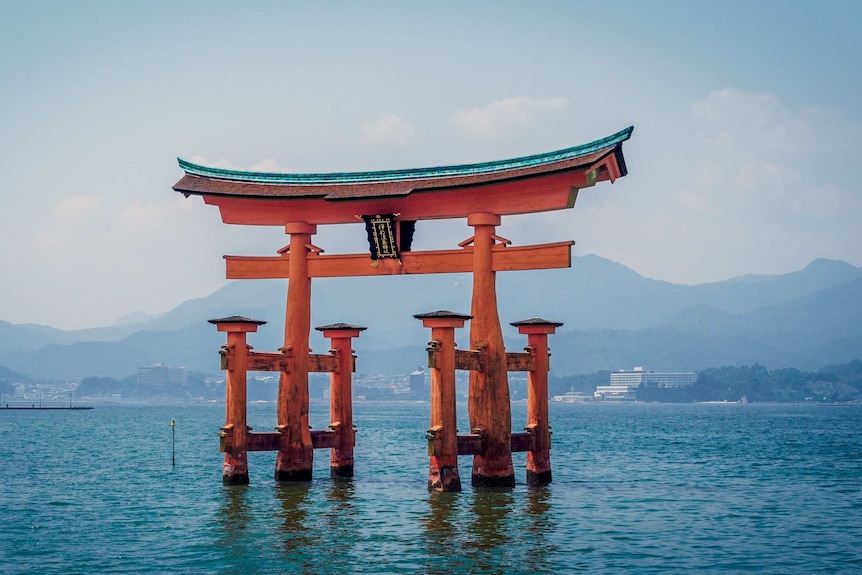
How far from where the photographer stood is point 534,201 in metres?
26.2

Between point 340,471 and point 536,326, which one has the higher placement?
point 536,326

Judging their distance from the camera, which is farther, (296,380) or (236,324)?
(296,380)

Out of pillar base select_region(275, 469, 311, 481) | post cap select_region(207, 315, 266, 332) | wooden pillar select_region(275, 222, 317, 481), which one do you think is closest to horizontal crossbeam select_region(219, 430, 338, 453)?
wooden pillar select_region(275, 222, 317, 481)

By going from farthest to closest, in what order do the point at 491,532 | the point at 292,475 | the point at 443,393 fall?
the point at 292,475
the point at 443,393
the point at 491,532

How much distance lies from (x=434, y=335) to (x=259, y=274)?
22.1 feet

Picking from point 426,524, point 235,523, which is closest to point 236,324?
point 235,523

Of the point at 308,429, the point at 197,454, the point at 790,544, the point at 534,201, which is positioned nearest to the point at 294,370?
the point at 308,429

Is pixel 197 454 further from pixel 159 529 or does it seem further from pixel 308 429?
pixel 159 529

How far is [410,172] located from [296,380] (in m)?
6.31

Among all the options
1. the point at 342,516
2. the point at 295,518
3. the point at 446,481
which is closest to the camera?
the point at 295,518

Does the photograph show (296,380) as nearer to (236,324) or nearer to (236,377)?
(236,377)

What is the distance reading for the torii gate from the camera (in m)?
25.7

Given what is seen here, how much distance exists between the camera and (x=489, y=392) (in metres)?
26.2

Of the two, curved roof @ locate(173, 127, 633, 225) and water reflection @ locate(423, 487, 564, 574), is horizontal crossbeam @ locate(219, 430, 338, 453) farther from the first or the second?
curved roof @ locate(173, 127, 633, 225)
